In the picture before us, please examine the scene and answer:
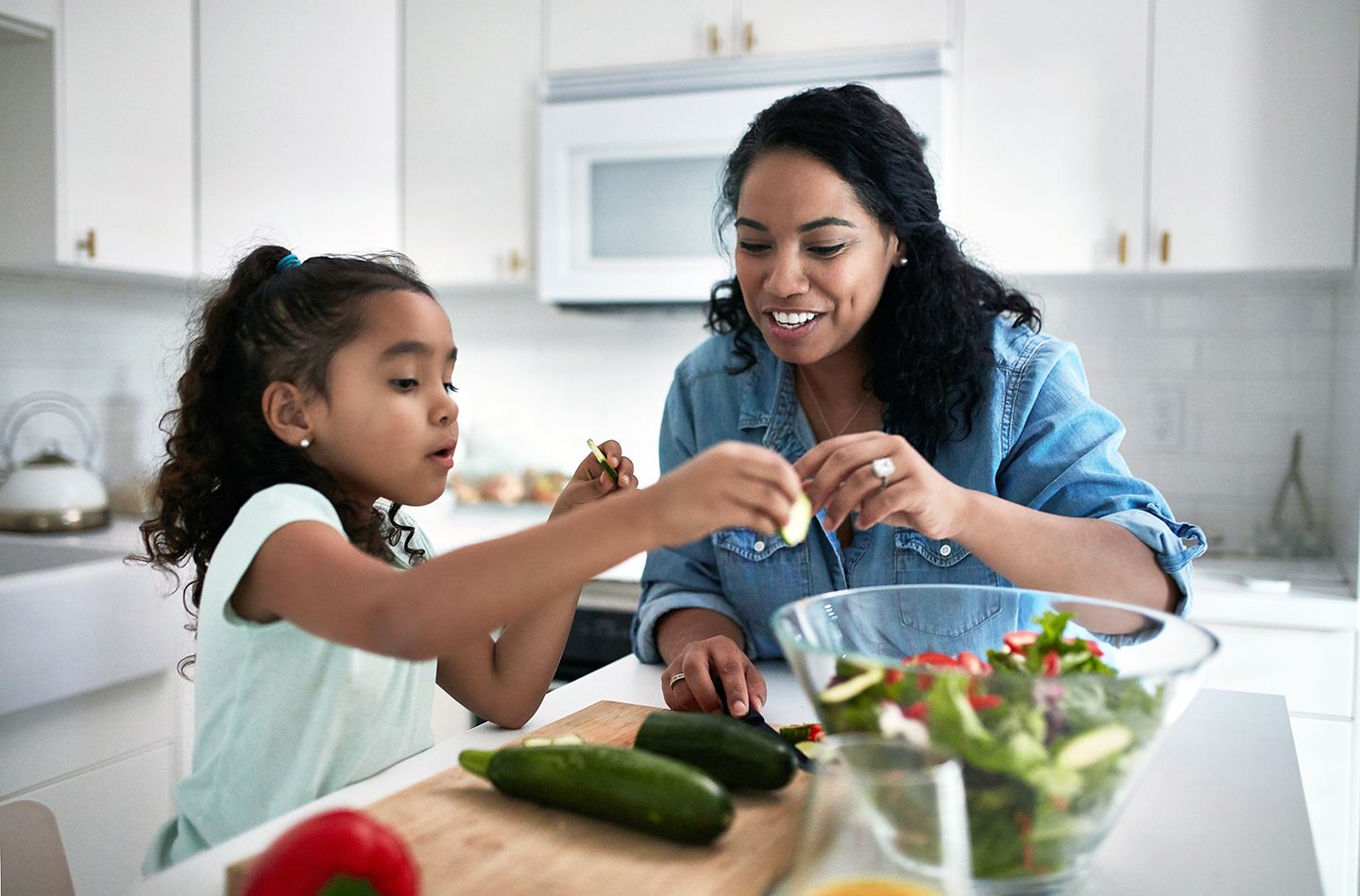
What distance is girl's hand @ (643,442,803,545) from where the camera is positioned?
0.82 metres

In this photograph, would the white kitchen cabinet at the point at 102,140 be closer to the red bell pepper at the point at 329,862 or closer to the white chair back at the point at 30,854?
the white chair back at the point at 30,854

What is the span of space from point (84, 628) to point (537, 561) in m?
1.50

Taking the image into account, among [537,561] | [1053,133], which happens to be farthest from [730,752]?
[1053,133]

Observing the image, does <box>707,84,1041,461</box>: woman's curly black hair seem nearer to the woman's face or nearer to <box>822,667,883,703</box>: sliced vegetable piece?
the woman's face

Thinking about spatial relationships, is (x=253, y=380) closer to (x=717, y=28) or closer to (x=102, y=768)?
(x=102, y=768)

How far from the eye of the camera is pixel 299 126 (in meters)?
2.95

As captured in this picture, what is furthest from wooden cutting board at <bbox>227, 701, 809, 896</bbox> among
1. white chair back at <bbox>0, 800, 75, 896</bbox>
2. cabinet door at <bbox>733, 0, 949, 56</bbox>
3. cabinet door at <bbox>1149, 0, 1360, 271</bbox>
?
cabinet door at <bbox>733, 0, 949, 56</bbox>

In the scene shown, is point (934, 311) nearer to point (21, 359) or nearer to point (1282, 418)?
point (1282, 418)

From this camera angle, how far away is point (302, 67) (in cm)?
295

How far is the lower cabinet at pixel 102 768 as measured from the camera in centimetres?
191

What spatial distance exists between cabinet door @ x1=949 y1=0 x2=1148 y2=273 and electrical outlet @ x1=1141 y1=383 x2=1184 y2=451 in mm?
454

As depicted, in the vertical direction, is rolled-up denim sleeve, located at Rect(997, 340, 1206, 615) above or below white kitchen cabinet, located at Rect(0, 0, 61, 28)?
below

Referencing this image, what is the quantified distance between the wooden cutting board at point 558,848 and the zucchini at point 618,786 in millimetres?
15

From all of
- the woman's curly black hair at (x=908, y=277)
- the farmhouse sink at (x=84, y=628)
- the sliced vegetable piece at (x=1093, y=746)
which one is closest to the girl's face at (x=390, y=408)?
the woman's curly black hair at (x=908, y=277)
